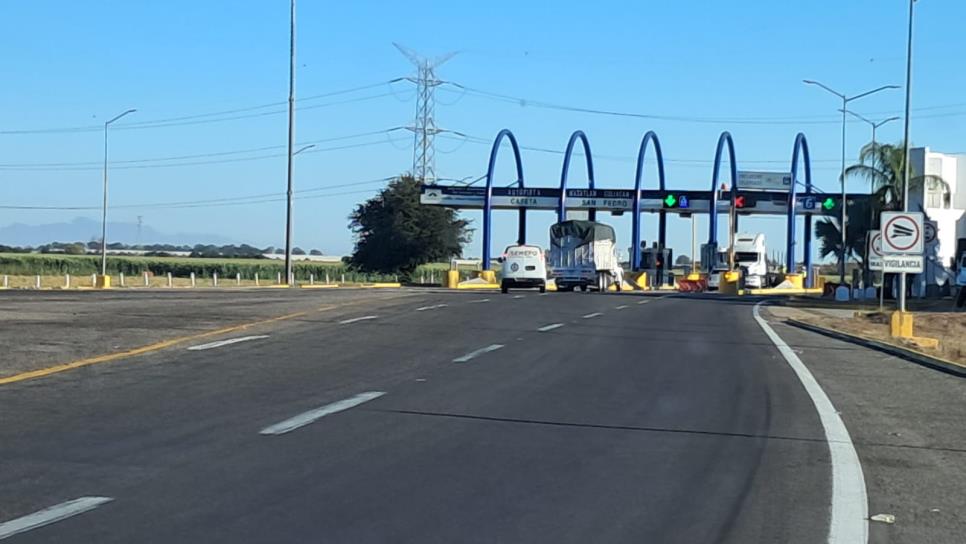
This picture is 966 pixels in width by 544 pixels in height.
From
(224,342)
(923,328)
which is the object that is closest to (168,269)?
(923,328)

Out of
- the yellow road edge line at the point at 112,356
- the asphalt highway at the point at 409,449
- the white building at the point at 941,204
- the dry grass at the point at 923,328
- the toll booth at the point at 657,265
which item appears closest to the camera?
the asphalt highway at the point at 409,449

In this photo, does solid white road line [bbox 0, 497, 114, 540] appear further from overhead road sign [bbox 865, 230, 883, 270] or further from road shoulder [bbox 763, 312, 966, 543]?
overhead road sign [bbox 865, 230, 883, 270]

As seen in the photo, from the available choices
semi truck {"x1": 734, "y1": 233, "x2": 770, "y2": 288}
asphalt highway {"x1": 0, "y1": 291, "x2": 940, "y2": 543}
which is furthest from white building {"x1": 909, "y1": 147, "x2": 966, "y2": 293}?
asphalt highway {"x1": 0, "y1": 291, "x2": 940, "y2": 543}

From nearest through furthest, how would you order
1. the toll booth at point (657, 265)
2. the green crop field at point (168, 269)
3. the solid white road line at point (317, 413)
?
1. the solid white road line at point (317, 413)
2. the toll booth at point (657, 265)
3. the green crop field at point (168, 269)

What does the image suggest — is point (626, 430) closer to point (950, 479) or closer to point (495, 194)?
point (950, 479)

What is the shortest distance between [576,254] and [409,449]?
53483mm

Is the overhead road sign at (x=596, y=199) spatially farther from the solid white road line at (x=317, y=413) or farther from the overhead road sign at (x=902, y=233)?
the solid white road line at (x=317, y=413)

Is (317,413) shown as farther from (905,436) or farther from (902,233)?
(902,233)

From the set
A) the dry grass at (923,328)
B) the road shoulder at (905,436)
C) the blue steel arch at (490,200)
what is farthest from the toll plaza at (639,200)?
the road shoulder at (905,436)

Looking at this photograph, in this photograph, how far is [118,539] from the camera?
6.88 m

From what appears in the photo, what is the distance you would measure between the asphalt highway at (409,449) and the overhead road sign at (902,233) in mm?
10014

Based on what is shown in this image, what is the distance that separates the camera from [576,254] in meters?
63.3

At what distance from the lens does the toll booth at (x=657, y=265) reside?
271 feet

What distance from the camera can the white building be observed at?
2581 inches
